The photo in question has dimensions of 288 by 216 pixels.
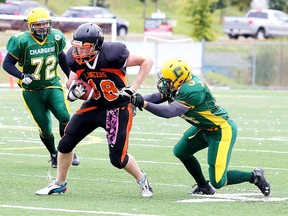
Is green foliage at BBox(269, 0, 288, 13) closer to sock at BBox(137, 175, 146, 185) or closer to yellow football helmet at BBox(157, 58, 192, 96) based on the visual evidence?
sock at BBox(137, 175, 146, 185)

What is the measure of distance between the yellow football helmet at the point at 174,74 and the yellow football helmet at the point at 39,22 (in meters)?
2.38

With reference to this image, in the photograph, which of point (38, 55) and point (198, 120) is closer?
point (198, 120)

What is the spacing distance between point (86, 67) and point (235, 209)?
1863 mm

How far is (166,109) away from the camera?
25.1 ft

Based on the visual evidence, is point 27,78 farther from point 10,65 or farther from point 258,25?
point 258,25

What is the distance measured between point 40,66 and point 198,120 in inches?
105

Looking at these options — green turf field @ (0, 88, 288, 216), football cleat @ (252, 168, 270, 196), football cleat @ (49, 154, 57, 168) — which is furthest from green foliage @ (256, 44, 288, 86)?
football cleat @ (252, 168, 270, 196)

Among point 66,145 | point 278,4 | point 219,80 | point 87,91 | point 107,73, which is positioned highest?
point 107,73

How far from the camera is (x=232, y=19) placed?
138ft

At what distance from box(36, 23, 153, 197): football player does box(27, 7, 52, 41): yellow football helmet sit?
1777 mm

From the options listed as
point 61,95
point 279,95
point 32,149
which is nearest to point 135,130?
point 32,149

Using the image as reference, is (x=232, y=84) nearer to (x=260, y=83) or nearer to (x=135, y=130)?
(x=260, y=83)

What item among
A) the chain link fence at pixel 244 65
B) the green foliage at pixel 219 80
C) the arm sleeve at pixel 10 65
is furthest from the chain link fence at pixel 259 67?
the arm sleeve at pixel 10 65

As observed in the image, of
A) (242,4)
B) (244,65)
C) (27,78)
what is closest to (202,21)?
(244,65)
